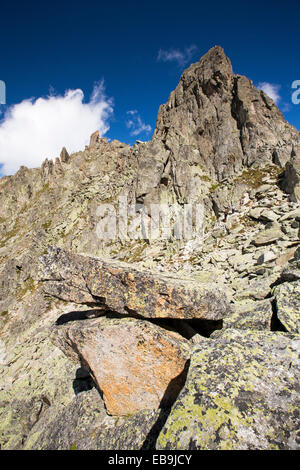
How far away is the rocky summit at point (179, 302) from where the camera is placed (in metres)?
4.71

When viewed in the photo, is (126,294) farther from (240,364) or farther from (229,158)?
(229,158)

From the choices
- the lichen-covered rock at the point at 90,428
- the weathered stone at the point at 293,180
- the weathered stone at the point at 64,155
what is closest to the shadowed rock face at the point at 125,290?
the lichen-covered rock at the point at 90,428

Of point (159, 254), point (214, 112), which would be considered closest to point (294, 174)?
point (159, 254)

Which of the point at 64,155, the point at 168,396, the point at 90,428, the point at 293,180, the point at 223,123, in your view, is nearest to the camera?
the point at 168,396

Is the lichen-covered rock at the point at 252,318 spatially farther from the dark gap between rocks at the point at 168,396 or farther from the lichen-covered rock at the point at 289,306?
the dark gap between rocks at the point at 168,396

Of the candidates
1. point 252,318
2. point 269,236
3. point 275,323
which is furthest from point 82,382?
point 269,236

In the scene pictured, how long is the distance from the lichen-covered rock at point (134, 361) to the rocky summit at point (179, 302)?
42 mm

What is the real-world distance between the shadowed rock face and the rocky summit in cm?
5

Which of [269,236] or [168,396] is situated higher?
[269,236]

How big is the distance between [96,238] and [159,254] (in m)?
18.8

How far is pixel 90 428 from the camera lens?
7.50 m

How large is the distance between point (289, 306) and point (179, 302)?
11.8 ft

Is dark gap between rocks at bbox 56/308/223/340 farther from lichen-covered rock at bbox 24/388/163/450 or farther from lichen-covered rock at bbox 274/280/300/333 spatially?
lichen-covered rock at bbox 24/388/163/450

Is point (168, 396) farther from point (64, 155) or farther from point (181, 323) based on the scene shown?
point (64, 155)
